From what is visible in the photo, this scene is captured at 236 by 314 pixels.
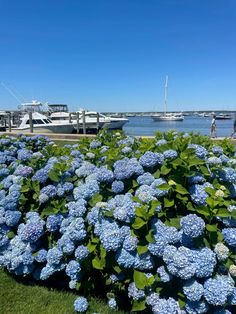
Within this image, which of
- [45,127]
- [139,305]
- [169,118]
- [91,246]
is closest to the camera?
[139,305]

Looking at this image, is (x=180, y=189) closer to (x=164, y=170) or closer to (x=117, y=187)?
(x=164, y=170)

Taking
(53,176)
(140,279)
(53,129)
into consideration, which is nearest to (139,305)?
(140,279)

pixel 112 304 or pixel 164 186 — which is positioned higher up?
pixel 164 186

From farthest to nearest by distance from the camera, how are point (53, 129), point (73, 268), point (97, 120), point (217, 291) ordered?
point (97, 120) → point (53, 129) → point (73, 268) → point (217, 291)

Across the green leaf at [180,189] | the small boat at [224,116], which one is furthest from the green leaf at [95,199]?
the small boat at [224,116]

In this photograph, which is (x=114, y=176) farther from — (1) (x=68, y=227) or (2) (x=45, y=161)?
(2) (x=45, y=161)

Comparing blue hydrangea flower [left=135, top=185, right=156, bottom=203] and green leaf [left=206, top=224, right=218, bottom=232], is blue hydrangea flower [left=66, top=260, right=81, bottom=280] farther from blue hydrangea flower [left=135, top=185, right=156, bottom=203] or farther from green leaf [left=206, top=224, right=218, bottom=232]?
green leaf [left=206, top=224, right=218, bottom=232]

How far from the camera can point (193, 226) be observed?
2.23 metres

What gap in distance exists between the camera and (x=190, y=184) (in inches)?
102

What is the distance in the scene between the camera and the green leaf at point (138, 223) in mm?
2334

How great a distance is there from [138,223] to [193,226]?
1.23 feet

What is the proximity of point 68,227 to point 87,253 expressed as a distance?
26cm

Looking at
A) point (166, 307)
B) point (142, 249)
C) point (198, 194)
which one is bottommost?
point (166, 307)

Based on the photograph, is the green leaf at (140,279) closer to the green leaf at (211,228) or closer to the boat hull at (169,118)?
the green leaf at (211,228)
